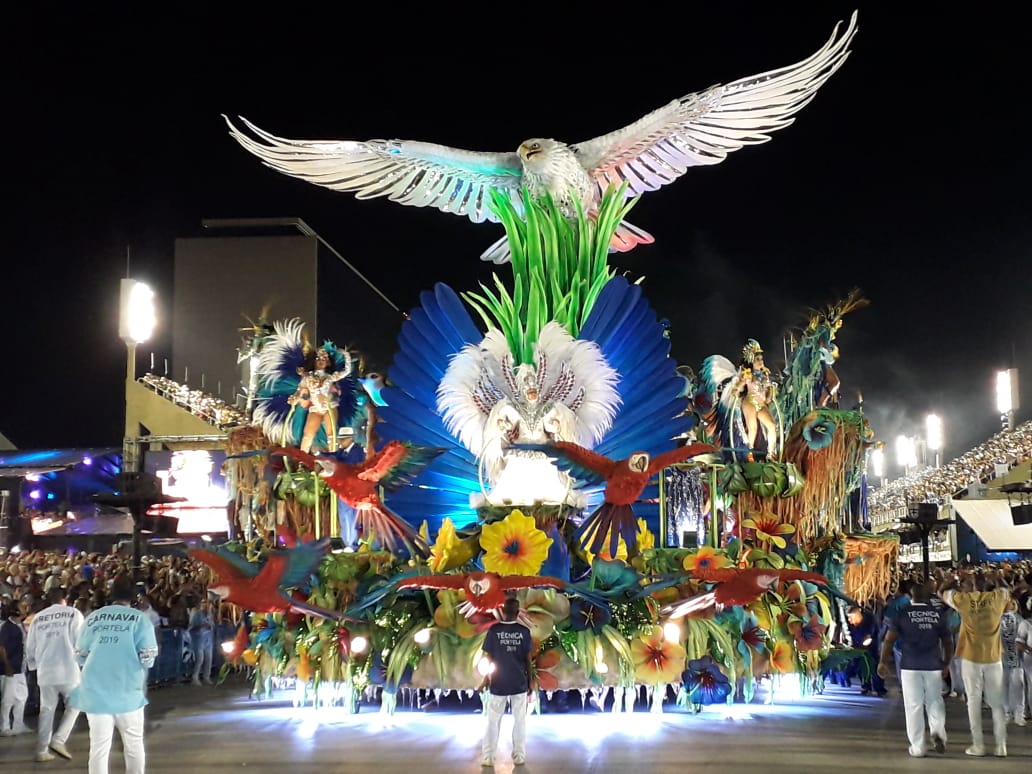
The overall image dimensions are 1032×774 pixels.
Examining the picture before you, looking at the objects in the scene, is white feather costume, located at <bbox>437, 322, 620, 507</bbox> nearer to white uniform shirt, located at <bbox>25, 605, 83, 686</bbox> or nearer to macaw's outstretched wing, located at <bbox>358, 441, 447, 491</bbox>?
macaw's outstretched wing, located at <bbox>358, 441, 447, 491</bbox>

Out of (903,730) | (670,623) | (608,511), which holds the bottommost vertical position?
(903,730)

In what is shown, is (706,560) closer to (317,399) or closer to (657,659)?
(657,659)

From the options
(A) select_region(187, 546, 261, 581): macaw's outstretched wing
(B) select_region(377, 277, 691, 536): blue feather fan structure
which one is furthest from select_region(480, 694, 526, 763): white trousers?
(B) select_region(377, 277, 691, 536): blue feather fan structure

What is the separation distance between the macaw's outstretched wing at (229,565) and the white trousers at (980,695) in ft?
23.5

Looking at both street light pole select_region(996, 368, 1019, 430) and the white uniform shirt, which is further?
street light pole select_region(996, 368, 1019, 430)

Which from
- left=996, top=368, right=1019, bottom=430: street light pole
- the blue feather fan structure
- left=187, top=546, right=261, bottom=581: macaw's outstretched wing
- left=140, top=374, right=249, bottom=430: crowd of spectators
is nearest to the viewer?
left=187, top=546, right=261, bottom=581: macaw's outstretched wing

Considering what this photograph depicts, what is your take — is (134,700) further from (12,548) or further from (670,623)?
(12,548)

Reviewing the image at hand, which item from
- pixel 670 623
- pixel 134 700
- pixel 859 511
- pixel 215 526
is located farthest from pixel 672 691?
pixel 215 526

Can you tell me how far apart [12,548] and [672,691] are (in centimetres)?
2226

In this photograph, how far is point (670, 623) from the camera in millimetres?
13102

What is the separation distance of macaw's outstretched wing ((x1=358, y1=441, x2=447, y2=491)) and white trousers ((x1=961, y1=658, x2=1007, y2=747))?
6888mm

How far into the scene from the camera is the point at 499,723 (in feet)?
32.4

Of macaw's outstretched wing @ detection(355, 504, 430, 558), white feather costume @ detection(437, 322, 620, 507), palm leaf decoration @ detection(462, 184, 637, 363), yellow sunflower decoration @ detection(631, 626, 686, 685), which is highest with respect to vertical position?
palm leaf decoration @ detection(462, 184, 637, 363)

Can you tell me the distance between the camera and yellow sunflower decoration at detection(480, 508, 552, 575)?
13.2m
